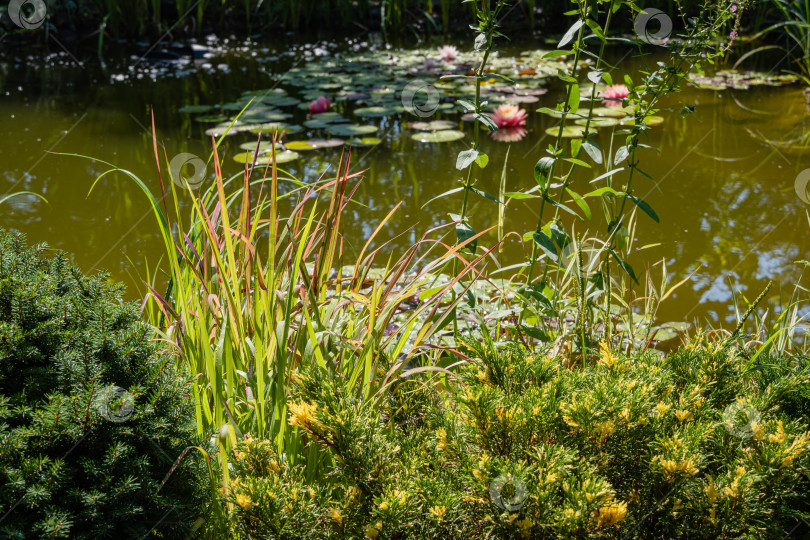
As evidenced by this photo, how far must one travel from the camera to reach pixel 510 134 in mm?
3834

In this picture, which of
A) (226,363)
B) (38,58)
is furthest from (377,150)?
(38,58)

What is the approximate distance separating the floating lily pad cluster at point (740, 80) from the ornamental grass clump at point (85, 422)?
4880mm

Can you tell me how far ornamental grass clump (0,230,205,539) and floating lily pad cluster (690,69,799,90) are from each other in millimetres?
4880

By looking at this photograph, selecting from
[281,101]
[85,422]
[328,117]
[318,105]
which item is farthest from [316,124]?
[85,422]

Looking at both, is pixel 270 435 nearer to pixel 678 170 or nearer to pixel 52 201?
pixel 52 201

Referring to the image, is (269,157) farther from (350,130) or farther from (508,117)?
(508,117)

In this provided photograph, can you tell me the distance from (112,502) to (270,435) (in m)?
0.38

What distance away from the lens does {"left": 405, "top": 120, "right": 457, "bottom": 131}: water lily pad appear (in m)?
3.96

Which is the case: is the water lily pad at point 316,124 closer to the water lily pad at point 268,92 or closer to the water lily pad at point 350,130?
the water lily pad at point 350,130

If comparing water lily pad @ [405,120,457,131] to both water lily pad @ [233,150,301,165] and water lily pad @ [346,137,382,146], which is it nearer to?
water lily pad @ [346,137,382,146]

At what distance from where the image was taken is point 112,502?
2.73 feet

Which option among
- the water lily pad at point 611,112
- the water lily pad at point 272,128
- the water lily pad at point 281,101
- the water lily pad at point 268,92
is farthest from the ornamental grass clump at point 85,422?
the water lily pad at point 268,92

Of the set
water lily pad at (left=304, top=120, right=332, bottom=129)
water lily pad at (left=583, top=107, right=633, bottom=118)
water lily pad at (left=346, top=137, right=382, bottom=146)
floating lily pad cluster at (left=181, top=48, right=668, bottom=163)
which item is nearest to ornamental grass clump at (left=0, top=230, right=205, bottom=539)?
floating lily pad cluster at (left=181, top=48, right=668, bottom=163)

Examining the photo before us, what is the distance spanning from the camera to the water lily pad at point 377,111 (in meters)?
4.19
